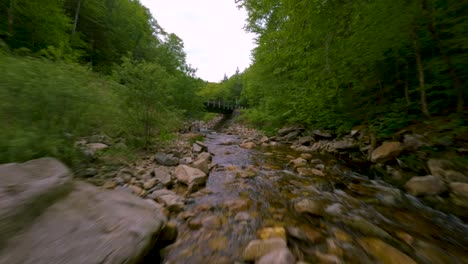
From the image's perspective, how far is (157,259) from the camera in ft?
5.13

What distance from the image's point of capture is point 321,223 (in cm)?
223

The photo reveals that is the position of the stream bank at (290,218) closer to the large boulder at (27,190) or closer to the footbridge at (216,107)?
the large boulder at (27,190)

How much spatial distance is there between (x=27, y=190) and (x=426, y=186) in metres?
4.79

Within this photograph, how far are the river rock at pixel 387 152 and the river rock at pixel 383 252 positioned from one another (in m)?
2.86

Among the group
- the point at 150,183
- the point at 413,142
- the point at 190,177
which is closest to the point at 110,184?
the point at 150,183

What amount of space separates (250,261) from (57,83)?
10.8 ft

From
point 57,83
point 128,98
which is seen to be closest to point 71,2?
point 128,98

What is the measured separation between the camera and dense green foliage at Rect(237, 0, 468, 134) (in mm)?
3514

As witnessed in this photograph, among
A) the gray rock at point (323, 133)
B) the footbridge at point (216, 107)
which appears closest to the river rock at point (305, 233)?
the gray rock at point (323, 133)

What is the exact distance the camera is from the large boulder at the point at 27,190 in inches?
40.7

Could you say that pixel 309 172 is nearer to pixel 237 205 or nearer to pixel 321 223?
pixel 321 223

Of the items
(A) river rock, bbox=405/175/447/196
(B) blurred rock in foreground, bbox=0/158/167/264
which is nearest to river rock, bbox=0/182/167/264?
(B) blurred rock in foreground, bbox=0/158/167/264

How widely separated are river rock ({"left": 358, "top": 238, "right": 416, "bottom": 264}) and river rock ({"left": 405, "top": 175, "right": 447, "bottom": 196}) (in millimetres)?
1708

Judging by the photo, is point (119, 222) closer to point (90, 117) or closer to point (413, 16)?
point (90, 117)
